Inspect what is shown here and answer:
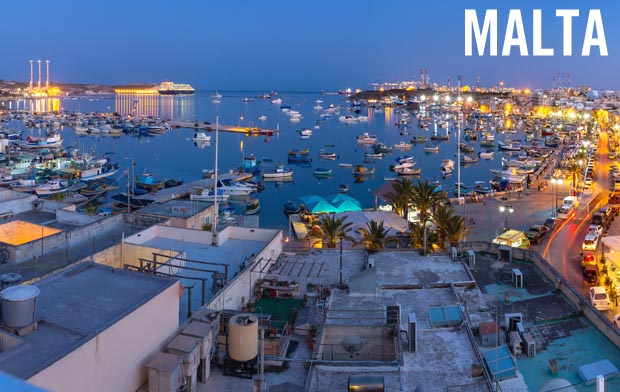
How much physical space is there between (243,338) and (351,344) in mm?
1783

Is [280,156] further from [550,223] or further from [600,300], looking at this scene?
[600,300]

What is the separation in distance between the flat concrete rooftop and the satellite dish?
259 centimetres

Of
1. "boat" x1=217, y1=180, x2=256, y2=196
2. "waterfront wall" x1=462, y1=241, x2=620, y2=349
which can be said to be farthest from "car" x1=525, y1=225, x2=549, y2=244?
"boat" x1=217, y1=180, x2=256, y2=196

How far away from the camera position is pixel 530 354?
775 cm

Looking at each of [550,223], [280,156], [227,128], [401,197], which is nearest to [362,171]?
[280,156]

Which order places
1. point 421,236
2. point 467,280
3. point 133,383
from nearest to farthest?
1. point 133,383
2. point 467,280
3. point 421,236

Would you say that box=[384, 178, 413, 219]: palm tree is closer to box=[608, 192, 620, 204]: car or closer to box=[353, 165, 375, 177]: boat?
box=[608, 192, 620, 204]: car

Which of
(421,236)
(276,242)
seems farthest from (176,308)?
(421,236)

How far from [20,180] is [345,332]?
1200 inches

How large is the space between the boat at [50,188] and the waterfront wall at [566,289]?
1016 inches

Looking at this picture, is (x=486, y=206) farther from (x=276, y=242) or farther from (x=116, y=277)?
(x=116, y=277)

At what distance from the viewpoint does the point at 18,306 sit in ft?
16.7

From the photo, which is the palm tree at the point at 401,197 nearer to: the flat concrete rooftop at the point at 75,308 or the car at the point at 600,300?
the car at the point at 600,300

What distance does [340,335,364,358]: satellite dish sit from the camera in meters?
7.68
